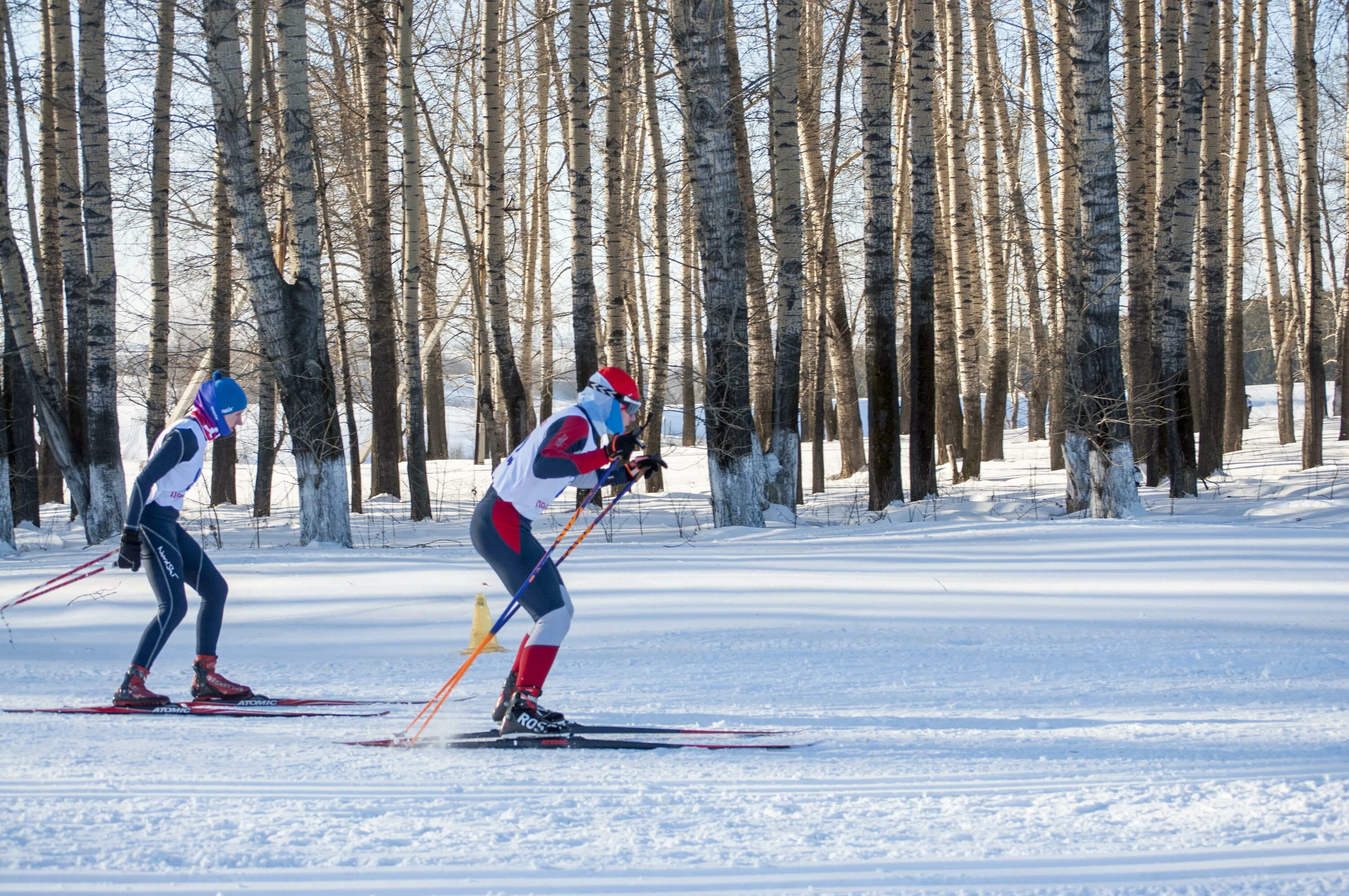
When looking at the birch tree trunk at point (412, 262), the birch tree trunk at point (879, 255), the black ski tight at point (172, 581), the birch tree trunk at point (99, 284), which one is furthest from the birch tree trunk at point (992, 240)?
the black ski tight at point (172, 581)

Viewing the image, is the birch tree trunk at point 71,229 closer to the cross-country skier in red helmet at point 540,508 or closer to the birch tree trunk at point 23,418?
the birch tree trunk at point 23,418

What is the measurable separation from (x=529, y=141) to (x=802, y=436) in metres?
16.8

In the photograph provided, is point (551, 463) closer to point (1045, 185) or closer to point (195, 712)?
point (195, 712)

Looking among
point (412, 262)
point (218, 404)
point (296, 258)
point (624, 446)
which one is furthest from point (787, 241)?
point (218, 404)

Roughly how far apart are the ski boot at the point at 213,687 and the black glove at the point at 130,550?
64 cm

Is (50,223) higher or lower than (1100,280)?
higher

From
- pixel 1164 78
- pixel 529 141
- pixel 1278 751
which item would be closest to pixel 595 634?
pixel 1278 751

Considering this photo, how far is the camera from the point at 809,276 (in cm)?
2244

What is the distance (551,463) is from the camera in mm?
5316

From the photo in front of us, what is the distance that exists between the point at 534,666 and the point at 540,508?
0.80 metres

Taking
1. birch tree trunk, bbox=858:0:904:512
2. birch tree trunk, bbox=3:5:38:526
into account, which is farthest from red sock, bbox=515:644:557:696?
birch tree trunk, bbox=3:5:38:526

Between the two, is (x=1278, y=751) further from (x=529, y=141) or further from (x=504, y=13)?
(x=529, y=141)

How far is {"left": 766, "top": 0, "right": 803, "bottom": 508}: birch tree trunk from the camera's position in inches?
511

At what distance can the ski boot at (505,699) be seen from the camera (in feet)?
17.6
